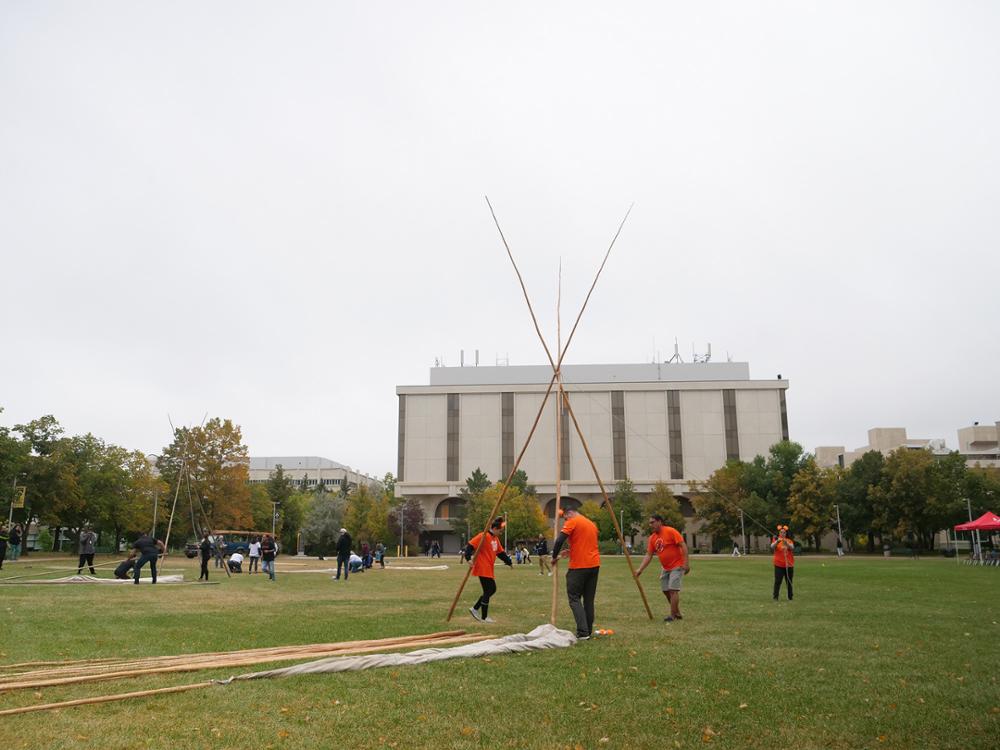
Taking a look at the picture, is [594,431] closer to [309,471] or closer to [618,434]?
[618,434]

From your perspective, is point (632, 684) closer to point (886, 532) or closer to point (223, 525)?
point (223, 525)

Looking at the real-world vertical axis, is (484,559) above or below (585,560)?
below

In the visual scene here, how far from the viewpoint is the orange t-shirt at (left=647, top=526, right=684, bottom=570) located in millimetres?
14398

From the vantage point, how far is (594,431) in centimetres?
9475

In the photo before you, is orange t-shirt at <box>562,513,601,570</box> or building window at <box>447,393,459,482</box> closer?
orange t-shirt at <box>562,513,601,570</box>

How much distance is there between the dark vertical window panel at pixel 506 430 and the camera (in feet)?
316

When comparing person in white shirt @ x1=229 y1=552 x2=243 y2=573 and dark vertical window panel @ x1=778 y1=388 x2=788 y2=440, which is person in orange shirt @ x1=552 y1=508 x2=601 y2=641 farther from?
dark vertical window panel @ x1=778 y1=388 x2=788 y2=440

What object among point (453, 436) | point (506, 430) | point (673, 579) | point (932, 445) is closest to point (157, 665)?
point (673, 579)

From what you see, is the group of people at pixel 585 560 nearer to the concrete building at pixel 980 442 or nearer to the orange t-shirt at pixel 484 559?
the orange t-shirt at pixel 484 559

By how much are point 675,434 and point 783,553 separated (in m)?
78.3

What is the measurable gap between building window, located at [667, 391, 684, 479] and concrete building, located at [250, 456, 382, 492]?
7415cm

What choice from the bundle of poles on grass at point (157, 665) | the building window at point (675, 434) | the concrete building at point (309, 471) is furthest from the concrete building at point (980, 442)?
the bundle of poles on grass at point (157, 665)

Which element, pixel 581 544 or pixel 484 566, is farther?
pixel 484 566

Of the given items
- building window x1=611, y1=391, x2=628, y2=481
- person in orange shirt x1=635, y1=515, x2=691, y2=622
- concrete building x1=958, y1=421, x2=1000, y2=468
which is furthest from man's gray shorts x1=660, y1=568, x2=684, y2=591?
concrete building x1=958, y1=421, x2=1000, y2=468
